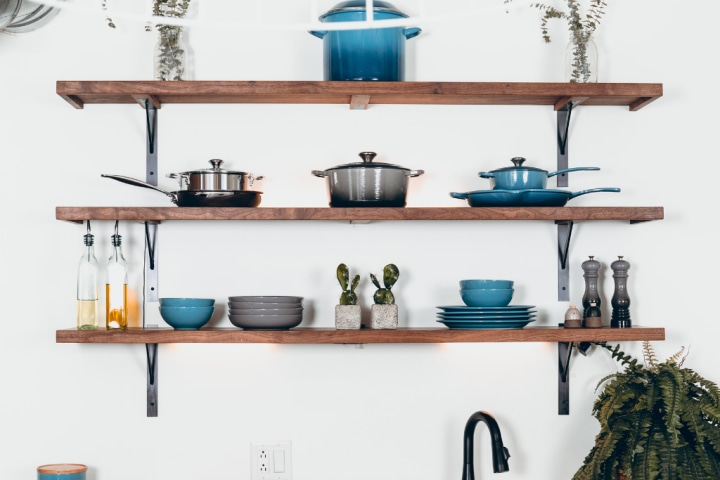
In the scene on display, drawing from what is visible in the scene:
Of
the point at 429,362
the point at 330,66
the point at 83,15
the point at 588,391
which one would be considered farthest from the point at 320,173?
the point at 588,391

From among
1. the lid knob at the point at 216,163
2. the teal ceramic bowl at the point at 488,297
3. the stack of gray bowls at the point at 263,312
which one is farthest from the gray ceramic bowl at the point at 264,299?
the teal ceramic bowl at the point at 488,297

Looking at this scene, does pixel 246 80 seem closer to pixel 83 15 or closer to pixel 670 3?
pixel 83 15

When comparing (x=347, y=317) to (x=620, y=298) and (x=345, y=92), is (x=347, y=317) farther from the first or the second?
(x=620, y=298)

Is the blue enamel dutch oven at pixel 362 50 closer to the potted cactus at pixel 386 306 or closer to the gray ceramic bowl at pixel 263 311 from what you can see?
the potted cactus at pixel 386 306

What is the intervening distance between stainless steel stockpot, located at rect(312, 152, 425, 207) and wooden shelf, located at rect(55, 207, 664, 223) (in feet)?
0.12

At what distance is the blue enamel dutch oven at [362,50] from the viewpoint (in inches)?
75.9

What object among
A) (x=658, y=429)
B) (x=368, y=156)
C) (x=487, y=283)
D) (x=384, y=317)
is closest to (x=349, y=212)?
(x=368, y=156)

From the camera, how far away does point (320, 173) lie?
6.46 feet

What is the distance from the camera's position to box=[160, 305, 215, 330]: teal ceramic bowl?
1916mm

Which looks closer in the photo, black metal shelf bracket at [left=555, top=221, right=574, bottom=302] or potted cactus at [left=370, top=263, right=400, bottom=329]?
potted cactus at [left=370, top=263, right=400, bottom=329]

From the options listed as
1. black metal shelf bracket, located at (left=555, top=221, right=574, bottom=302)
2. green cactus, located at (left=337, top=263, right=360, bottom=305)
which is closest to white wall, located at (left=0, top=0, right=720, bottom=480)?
black metal shelf bracket, located at (left=555, top=221, right=574, bottom=302)

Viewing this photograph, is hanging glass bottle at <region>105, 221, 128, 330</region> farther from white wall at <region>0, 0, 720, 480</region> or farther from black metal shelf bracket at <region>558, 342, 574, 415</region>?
black metal shelf bracket at <region>558, 342, 574, 415</region>

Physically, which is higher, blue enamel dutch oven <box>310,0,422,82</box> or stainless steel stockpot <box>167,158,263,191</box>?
blue enamel dutch oven <box>310,0,422,82</box>

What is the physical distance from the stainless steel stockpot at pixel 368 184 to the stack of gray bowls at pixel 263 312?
0.28 m
